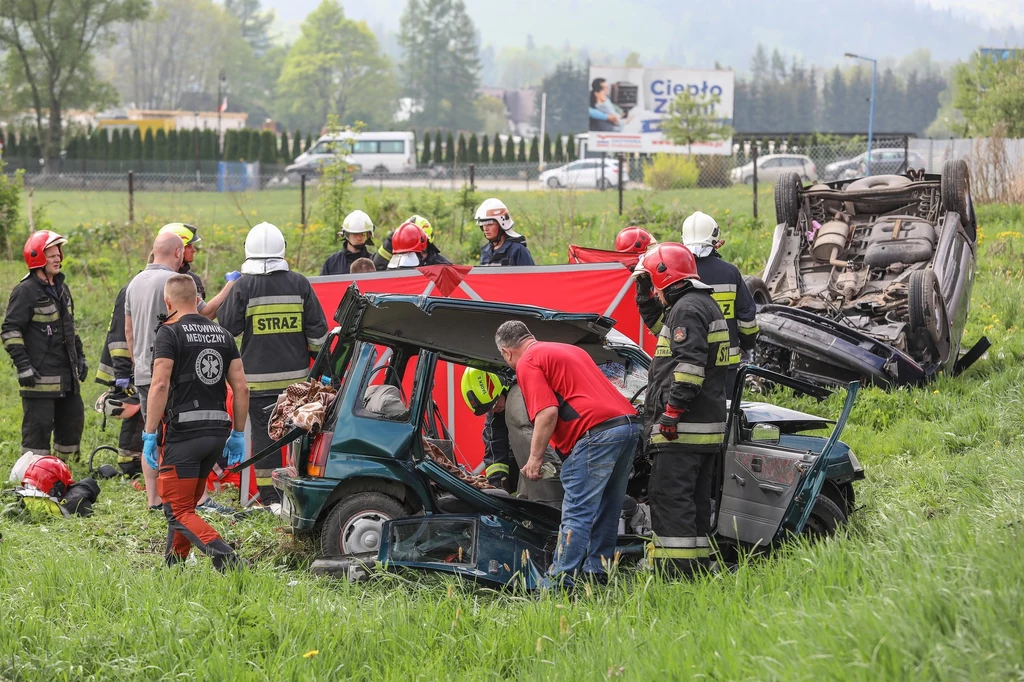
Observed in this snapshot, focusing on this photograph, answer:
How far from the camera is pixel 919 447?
829 centimetres

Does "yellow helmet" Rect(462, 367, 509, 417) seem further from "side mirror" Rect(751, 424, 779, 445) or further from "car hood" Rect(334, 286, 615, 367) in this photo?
"side mirror" Rect(751, 424, 779, 445)

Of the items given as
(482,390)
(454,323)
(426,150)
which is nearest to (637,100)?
(426,150)

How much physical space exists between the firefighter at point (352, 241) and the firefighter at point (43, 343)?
225cm

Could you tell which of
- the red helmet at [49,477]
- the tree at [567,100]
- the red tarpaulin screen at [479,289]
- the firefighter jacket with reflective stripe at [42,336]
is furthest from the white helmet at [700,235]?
the tree at [567,100]

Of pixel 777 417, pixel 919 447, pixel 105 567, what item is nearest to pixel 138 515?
pixel 105 567

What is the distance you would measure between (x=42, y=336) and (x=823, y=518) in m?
5.94

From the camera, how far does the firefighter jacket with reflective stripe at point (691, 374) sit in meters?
5.56

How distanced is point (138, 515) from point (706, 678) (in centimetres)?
471

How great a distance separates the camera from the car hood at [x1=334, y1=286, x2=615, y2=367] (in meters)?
5.72

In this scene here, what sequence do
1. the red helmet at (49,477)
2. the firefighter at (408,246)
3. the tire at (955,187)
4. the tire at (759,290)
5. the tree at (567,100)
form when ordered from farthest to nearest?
1. the tree at (567,100)
2. the tire at (955,187)
3. the tire at (759,290)
4. the firefighter at (408,246)
5. the red helmet at (49,477)

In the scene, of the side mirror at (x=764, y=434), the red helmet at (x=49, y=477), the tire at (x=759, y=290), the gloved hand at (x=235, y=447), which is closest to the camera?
the side mirror at (x=764, y=434)

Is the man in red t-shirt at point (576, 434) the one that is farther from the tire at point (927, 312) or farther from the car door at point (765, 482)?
the tire at point (927, 312)

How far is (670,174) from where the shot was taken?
86.9 feet

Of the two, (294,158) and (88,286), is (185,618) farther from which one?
(294,158)
